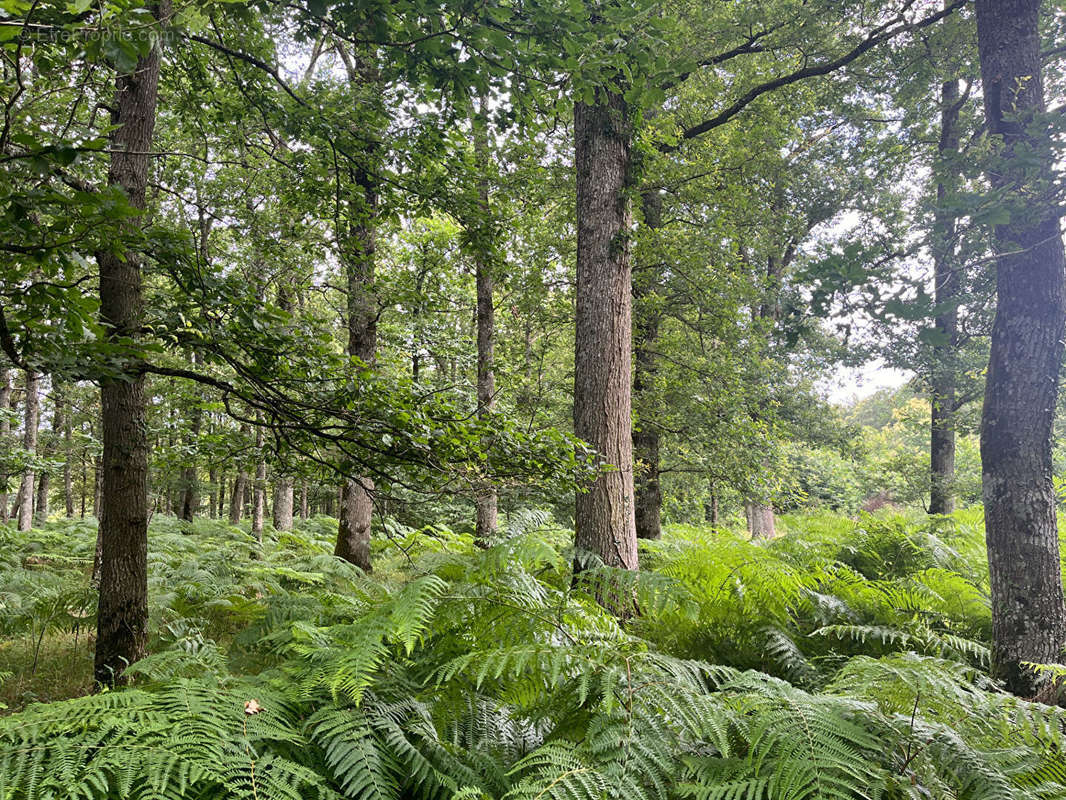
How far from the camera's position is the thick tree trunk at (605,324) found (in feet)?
14.8

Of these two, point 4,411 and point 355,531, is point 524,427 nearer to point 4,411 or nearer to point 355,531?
point 355,531

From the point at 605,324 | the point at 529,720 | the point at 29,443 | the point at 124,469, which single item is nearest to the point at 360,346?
the point at 605,324

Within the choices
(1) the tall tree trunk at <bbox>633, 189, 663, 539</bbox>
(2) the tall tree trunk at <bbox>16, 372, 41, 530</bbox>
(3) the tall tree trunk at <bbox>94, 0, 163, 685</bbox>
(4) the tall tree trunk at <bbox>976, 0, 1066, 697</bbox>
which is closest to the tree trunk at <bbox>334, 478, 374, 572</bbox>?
(1) the tall tree trunk at <bbox>633, 189, 663, 539</bbox>

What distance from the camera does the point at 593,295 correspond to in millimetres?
4832

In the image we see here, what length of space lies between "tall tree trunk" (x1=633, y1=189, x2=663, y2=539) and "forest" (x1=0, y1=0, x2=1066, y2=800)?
0.08 m

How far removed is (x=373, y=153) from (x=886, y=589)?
5.01m

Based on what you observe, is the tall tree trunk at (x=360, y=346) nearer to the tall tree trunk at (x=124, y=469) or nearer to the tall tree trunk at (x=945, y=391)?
the tall tree trunk at (x=124, y=469)

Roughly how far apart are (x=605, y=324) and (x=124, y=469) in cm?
364

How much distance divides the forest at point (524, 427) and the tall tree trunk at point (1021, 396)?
0.03 meters

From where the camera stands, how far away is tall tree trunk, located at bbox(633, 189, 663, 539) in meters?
7.74

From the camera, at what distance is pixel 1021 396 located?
400 centimetres

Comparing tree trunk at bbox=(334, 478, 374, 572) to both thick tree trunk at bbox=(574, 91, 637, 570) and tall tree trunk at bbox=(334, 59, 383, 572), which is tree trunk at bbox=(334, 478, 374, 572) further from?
thick tree trunk at bbox=(574, 91, 637, 570)

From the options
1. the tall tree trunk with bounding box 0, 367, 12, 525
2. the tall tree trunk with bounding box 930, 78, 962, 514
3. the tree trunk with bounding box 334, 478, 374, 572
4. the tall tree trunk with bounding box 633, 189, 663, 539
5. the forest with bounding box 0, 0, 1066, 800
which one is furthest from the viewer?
the tall tree trunk with bounding box 930, 78, 962, 514

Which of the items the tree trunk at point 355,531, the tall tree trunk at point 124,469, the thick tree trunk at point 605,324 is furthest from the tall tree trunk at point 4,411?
the tree trunk at point 355,531
